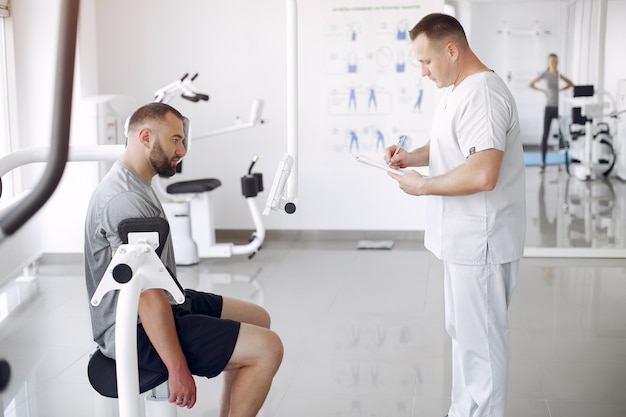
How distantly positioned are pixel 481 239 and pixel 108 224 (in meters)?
1.22

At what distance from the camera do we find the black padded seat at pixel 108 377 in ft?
7.57

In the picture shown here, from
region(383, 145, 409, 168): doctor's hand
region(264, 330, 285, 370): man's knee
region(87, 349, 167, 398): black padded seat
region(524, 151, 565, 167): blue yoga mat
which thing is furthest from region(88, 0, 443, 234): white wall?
region(87, 349, 167, 398): black padded seat

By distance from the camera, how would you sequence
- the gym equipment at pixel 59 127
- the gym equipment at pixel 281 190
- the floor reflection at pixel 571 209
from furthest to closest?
the floor reflection at pixel 571 209
the gym equipment at pixel 281 190
the gym equipment at pixel 59 127

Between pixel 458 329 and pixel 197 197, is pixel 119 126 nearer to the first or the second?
pixel 197 197

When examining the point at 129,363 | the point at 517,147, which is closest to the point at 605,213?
the point at 517,147

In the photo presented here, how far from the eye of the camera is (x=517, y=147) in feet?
8.91

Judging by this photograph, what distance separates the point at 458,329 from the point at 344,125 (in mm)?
4306

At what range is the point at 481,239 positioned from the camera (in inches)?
106

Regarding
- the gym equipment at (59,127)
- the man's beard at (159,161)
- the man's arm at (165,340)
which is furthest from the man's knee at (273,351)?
the gym equipment at (59,127)

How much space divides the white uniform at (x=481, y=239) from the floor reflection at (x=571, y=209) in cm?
397

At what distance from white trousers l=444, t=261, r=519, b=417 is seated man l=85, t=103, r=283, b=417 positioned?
682 millimetres

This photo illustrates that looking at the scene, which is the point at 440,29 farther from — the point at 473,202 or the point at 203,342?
the point at 203,342

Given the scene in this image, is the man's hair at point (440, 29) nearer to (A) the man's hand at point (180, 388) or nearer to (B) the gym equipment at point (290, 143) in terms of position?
(B) the gym equipment at point (290, 143)

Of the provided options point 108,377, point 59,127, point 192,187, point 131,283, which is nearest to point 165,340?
point 108,377
